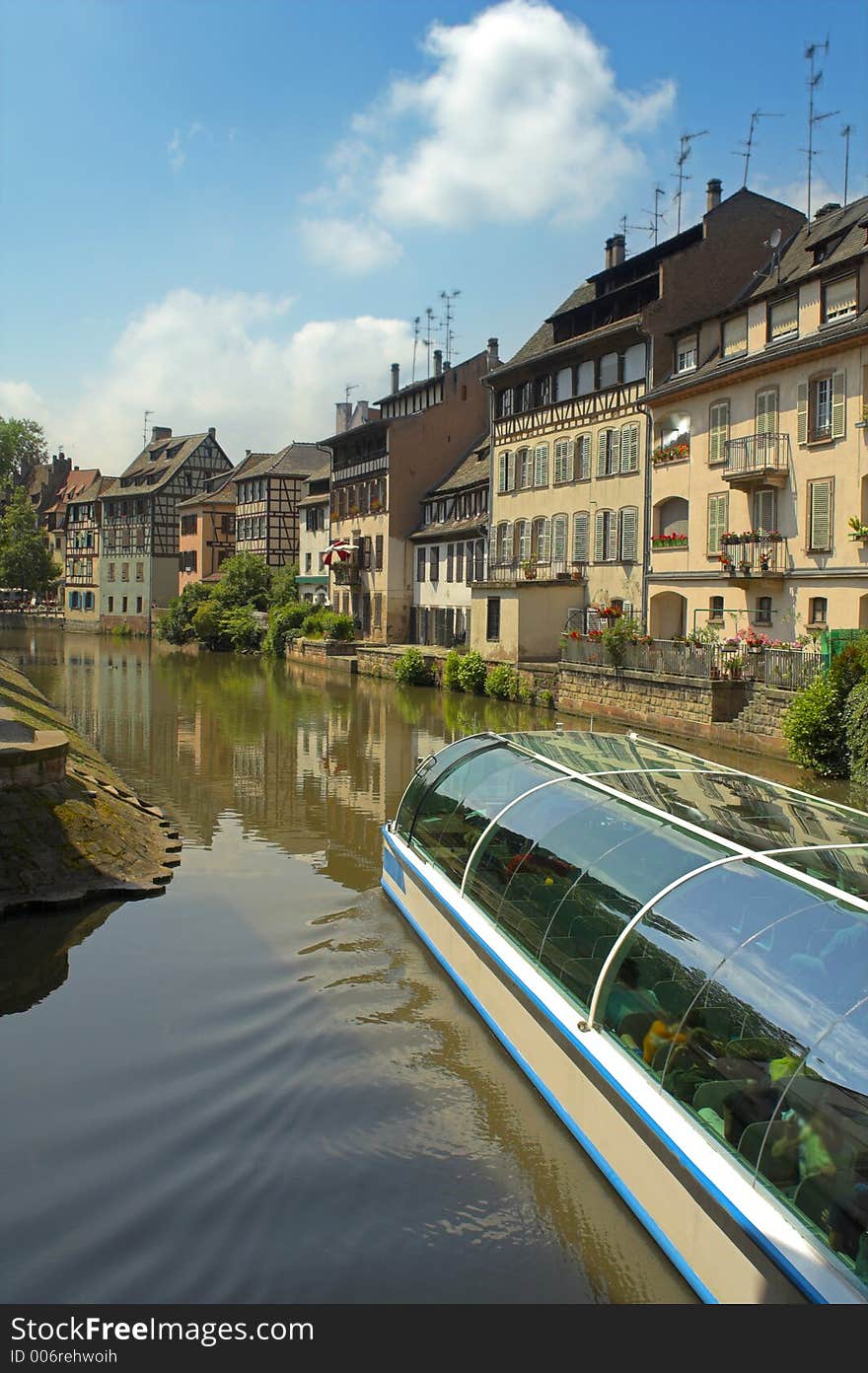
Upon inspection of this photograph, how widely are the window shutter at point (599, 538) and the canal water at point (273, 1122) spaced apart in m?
24.1

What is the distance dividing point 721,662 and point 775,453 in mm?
5348

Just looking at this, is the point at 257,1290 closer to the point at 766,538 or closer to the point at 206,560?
the point at 766,538

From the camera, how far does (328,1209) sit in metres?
6.02

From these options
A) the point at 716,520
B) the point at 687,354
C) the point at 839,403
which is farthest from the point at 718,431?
the point at 839,403

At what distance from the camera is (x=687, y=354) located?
3259 cm

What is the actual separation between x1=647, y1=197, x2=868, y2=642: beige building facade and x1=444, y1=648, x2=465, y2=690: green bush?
25.2ft

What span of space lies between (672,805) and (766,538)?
69.9 feet

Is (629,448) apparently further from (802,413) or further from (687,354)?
(802,413)

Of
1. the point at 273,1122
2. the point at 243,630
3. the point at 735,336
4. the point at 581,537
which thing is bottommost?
the point at 273,1122

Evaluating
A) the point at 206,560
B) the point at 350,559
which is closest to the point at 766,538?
the point at 350,559

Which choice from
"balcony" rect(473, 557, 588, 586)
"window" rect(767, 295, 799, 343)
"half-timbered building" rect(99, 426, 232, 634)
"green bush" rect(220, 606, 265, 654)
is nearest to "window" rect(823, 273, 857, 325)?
"window" rect(767, 295, 799, 343)

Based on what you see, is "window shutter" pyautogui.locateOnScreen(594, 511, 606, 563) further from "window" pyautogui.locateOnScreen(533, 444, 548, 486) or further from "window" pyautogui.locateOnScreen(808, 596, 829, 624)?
"window" pyautogui.locateOnScreen(808, 596, 829, 624)

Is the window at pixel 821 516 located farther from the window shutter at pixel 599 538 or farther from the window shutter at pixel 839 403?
the window shutter at pixel 599 538

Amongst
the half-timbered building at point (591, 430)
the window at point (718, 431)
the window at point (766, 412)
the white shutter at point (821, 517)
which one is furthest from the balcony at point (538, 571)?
the white shutter at point (821, 517)
